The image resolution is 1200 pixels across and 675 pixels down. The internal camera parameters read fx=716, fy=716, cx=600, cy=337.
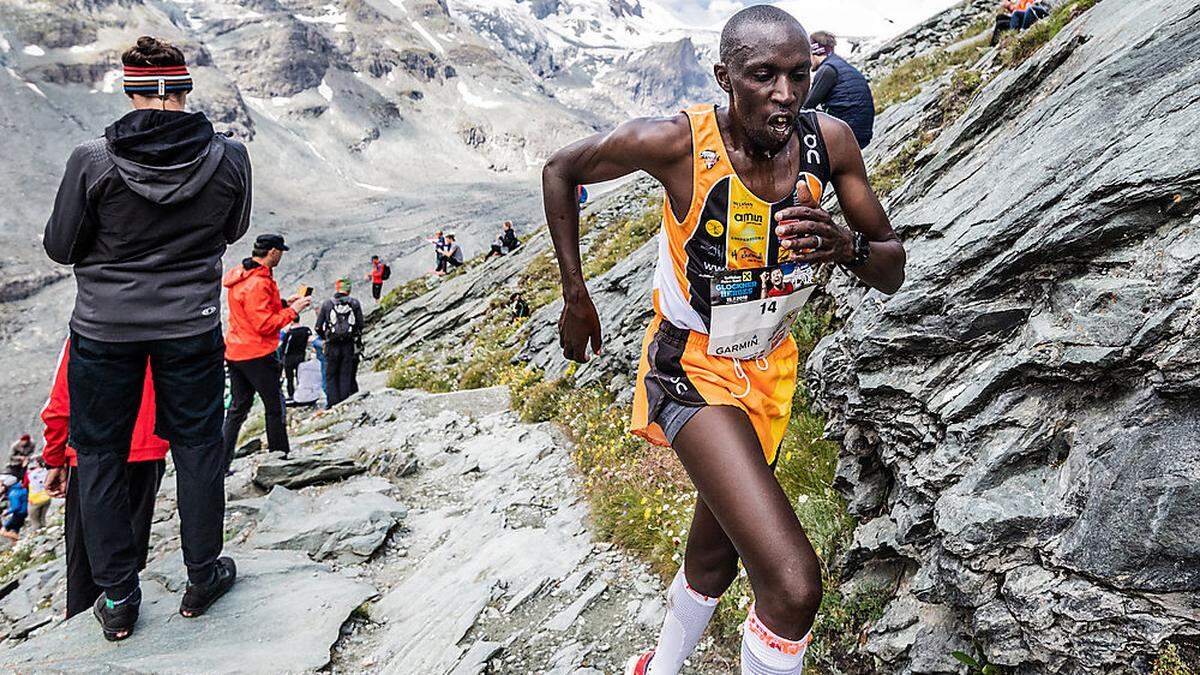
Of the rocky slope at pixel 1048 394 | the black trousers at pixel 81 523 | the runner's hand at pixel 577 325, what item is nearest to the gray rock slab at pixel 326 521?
the black trousers at pixel 81 523

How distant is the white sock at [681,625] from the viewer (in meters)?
3.59

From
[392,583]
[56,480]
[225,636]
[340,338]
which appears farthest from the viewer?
[340,338]

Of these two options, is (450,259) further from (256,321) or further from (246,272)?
(256,321)

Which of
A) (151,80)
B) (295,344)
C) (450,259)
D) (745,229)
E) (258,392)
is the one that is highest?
(151,80)

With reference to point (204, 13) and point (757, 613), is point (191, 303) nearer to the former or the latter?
point (757, 613)

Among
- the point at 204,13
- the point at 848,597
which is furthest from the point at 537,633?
the point at 204,13

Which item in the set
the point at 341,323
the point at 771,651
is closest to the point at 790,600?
the point at 771,651

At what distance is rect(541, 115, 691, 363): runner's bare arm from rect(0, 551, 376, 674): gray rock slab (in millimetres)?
2937

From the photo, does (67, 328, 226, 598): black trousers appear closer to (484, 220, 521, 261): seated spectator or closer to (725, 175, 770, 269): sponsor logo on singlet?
(725, 175, 770, 269): sponsor logo on singlet

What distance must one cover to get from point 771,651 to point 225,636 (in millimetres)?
3769

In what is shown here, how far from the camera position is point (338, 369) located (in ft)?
46.8

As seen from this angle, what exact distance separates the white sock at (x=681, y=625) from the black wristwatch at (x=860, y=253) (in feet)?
5.76

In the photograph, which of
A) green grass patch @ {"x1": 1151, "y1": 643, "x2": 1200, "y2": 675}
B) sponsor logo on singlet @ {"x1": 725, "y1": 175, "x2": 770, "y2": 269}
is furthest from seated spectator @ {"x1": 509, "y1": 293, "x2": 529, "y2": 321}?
green grass patch @ {"x1": 1151, "y1": 643, "x2": 1200, "y2": 675}

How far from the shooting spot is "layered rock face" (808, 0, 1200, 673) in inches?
112
